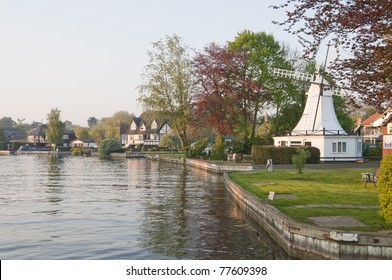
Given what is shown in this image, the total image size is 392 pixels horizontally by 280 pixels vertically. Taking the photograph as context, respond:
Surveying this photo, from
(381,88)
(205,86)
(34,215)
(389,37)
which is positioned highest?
(205,86)

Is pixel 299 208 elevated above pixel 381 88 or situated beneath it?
situated beneath

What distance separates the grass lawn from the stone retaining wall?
85 centimetres

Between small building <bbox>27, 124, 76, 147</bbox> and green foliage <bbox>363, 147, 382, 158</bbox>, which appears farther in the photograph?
small building <bbox>27, 124, 76, 147</bbox>

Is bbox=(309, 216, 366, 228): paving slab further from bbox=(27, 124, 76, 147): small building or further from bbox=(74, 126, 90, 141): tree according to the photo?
bbox=(27, 124, 76, 147): small building

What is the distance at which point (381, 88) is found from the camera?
684 inches

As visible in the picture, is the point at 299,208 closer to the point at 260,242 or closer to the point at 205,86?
the point at 260,242

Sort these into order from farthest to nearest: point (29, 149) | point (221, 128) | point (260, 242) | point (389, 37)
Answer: point (29, 149) < point (221, 128) < point (260, 242) < point (389, 37)

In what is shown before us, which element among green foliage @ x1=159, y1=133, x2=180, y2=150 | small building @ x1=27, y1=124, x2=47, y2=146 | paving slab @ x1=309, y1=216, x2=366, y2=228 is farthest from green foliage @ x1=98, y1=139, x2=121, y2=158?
paving slab @ x1=309, y1=216, x2=366, y2=228

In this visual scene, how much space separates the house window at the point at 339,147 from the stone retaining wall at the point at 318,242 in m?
38.3

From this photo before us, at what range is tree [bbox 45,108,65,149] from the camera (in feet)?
513

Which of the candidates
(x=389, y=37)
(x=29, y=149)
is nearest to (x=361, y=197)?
(x=389, y=37)

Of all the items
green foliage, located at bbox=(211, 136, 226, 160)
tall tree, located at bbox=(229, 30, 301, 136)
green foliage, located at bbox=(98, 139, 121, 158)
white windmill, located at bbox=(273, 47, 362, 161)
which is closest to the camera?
white windmill, located at bbox=(273, 47, 362, 161)
